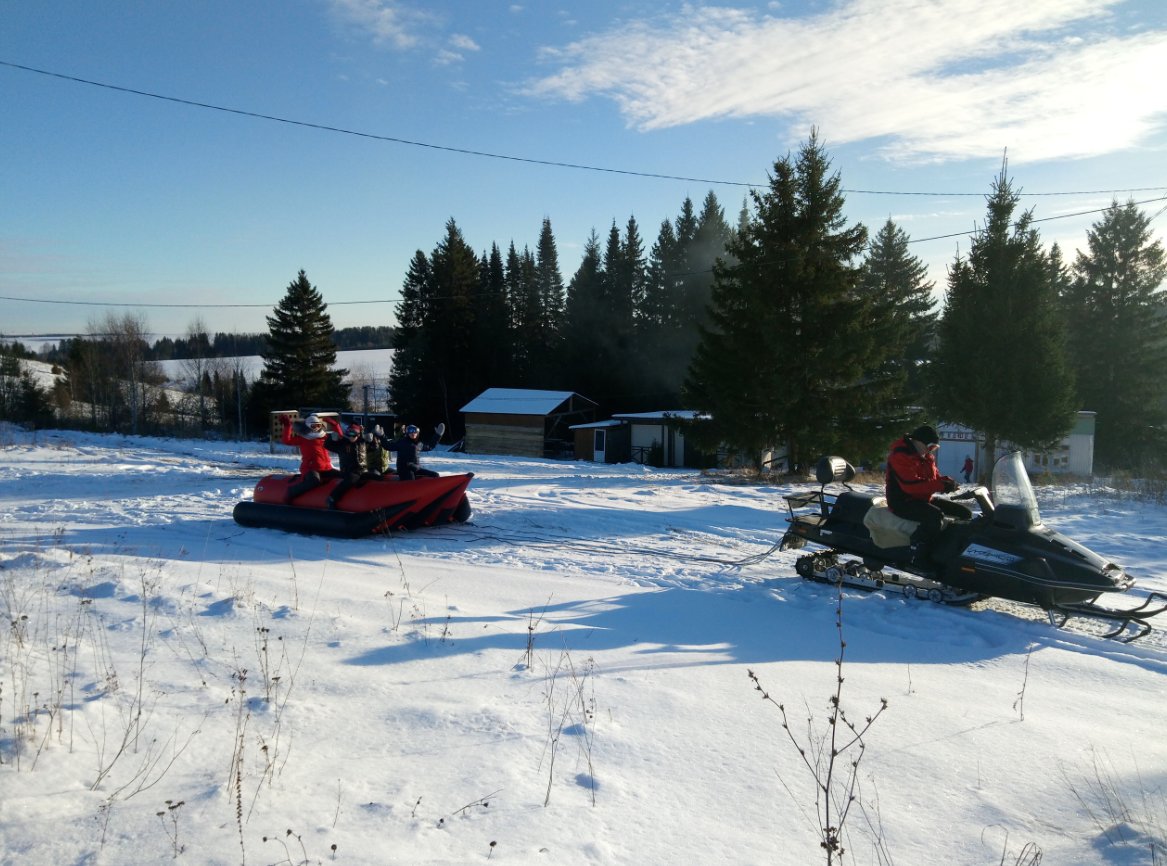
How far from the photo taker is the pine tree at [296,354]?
47812 millimetres

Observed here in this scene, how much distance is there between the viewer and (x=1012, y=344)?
23641mm

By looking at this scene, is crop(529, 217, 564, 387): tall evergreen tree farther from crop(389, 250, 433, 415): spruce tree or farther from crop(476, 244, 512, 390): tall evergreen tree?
crop(389, 250, 433, 415): spruce tree

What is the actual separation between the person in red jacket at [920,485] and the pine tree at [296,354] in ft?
149

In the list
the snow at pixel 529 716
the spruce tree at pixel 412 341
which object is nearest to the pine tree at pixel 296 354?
the spruce tree at pixel 412 341

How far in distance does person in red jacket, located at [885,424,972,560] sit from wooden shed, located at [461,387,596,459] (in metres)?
35.4

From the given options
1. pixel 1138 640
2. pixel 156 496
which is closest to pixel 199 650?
pixel 1138 640

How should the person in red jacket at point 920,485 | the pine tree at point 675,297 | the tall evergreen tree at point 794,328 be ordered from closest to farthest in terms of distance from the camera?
the person in red jacket at point 920,485 → the tall evergreen tree at point 794,328 → the pine tree at point 675,297

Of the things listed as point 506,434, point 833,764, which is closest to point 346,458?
point 833,764

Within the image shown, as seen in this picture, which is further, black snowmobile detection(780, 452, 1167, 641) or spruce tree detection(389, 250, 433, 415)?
spruce tree detection(389, 250, 433, 415)

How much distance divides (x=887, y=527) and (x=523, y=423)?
36.4 m

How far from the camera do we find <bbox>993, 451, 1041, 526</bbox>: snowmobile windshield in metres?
7.11

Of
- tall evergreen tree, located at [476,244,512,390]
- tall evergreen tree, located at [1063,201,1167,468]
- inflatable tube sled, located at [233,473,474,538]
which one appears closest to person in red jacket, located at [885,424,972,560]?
inflatable tube sled, located at [233,473,474,538]

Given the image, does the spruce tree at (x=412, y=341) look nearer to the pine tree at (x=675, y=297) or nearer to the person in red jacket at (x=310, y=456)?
the pine tree at (x=675, y=297)

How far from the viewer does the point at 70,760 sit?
3379mm
